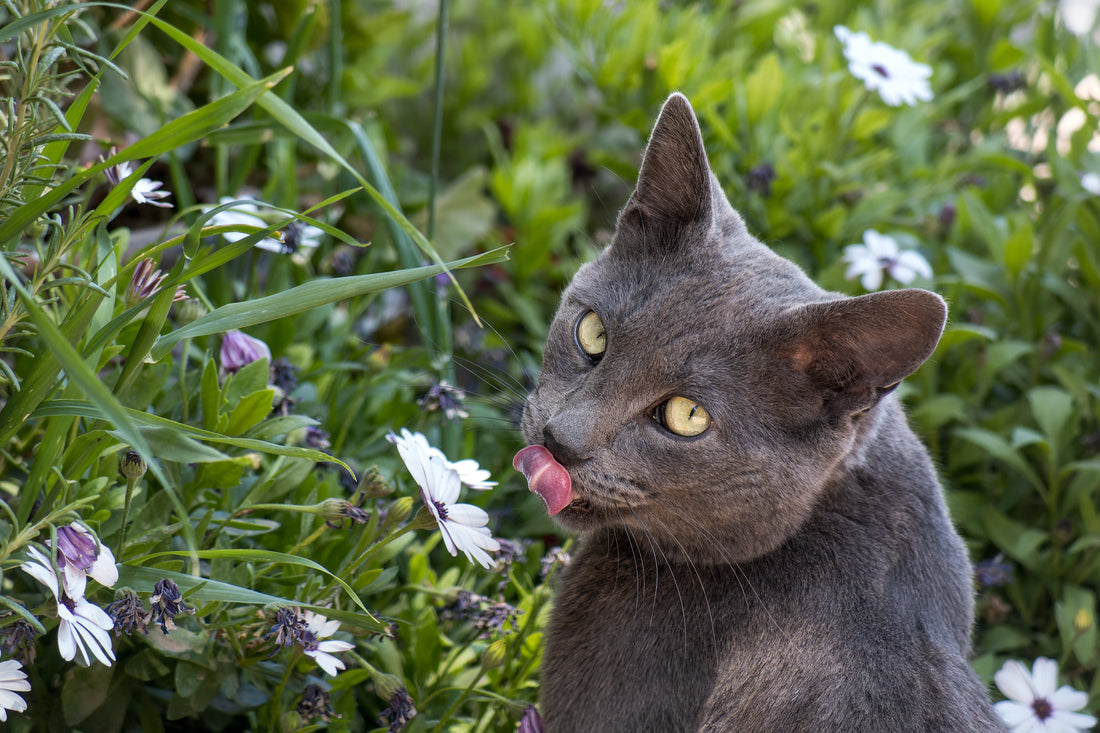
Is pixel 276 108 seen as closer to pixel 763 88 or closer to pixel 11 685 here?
pixel 11 685

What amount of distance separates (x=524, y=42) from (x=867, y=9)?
3.94 ft

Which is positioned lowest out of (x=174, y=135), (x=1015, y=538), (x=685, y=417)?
(x=1015, y=538)

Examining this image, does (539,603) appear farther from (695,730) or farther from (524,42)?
(524,42)

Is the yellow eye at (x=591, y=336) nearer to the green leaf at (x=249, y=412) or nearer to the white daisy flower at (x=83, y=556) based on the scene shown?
the green leaf at (x=249, y=412)

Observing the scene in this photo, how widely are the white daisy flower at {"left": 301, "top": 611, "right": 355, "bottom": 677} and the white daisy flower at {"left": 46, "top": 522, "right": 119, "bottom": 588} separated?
10.8 inches

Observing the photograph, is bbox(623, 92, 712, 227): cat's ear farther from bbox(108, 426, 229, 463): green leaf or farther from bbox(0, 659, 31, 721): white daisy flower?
bbox(0, 659, 31, 721): white daisy flower

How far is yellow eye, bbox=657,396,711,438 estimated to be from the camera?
4.62 feet

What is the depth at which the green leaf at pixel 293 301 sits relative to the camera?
1.17 meters

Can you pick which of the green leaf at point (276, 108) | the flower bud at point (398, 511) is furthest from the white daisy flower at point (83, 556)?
the green leaf at point (276, 108)

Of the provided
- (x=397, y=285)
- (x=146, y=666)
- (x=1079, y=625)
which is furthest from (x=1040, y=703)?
(x=146, y=666)

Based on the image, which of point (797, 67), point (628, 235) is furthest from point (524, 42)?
point (628, 235)

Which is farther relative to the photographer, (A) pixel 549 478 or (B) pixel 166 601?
(A) pixel 549 478

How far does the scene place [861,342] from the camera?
4.36ft

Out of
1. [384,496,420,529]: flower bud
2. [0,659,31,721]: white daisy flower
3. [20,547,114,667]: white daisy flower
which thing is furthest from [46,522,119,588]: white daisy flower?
[384,496,420,529]: flower bud
